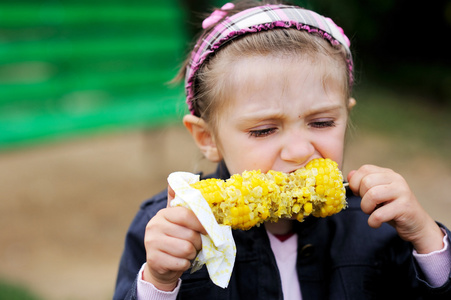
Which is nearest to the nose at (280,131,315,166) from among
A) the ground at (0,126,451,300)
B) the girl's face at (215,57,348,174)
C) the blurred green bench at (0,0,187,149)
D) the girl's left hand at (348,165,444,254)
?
the girl's face at (215,57,348,174)

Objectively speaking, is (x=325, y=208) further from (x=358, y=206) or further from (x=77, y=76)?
(x=77, y=76)

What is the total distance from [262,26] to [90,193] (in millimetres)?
3920

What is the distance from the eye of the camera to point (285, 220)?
2.01m

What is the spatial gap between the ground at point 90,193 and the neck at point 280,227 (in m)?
2.09

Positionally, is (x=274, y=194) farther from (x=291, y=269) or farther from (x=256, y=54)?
(x=256, y=54)

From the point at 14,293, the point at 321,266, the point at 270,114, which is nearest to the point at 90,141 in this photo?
the point at 14,293

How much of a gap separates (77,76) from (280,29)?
381 centimetres

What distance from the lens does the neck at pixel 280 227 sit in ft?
6.53

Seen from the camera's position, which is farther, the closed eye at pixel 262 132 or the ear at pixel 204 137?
the ear at pixel 204 137

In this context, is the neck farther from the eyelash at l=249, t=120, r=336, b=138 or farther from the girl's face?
the eyelash at l=249, t=120, r=336, b=138

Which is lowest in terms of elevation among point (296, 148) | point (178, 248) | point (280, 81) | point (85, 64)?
point (178, 248)

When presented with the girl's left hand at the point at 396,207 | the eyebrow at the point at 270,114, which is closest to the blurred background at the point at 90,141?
the eyebrow at the point at 270,114

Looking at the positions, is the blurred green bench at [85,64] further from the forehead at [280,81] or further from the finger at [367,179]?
the finger at [367,179]

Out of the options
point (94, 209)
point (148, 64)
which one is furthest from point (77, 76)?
point (94, 209)
